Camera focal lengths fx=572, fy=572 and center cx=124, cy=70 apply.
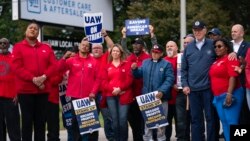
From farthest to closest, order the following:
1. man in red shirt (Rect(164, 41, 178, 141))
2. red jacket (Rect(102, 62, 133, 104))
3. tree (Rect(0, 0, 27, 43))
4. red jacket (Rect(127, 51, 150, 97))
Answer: tree (Rect(0, 0, 27, 43)) < man in red shirt (Rect(164, 41, 178, 141)) < red jacket (Rect(127, 51, 150, 97)) < red jacket (Rect(102, 62, 133, 104))

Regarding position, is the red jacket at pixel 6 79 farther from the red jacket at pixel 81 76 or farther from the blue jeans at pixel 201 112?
the blue jeans at pixel 201 112

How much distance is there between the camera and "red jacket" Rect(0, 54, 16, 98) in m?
→ 10.3

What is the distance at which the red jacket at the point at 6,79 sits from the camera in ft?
33.8

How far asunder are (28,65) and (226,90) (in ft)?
10.8

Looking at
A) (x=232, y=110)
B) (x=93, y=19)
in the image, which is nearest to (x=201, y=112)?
(x=232, y=110)

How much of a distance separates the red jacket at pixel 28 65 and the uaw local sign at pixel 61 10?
8832 millimetres

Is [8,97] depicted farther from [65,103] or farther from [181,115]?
[181,115]

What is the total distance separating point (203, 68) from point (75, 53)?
9.21ft

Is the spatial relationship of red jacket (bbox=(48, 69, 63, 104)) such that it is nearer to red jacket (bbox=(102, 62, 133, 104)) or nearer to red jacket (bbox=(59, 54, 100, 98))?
red jacket (bbox=(59, 54, 100, 98))

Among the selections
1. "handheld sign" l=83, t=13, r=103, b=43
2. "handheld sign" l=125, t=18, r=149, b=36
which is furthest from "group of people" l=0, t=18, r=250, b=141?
"handheld sign" l=125, t=18, r=149, b=36

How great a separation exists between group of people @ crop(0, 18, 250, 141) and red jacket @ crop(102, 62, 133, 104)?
0.7 inches

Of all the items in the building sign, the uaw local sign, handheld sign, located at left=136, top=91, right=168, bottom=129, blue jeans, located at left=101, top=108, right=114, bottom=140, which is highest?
the uaw local sign

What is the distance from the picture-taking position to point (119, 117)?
1020 centimetres

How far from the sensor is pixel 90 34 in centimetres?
1259
